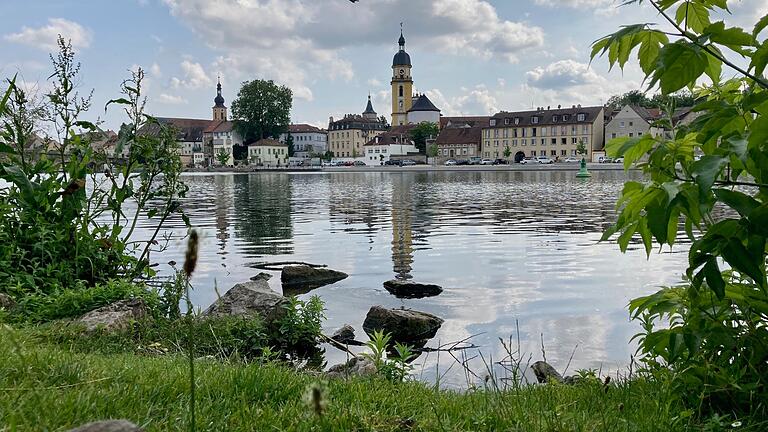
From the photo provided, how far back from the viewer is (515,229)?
2278 cm

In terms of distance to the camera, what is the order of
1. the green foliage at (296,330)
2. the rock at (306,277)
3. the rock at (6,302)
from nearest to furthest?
the rock at (6,302)
the green foliage at (296,330)
the rock at (306,277)

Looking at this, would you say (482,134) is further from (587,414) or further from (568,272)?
(587,414)

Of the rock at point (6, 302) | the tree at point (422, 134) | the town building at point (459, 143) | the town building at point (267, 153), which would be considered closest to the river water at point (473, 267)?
the rock at point (6, 302)

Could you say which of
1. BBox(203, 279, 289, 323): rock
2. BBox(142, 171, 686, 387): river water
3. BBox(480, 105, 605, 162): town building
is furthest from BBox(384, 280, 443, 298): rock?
BBox(480, 105, 605, 162): town building

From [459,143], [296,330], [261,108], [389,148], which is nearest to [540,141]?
[459,143]

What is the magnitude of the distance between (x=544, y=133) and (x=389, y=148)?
3863 centimetres

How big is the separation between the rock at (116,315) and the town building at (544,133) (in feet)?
426

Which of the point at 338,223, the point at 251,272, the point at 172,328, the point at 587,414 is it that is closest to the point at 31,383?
the point at 587,414

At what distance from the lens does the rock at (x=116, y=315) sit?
21.7ft

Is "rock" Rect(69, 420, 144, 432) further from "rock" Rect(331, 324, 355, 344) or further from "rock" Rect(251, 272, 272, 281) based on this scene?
"rock" Rect(251, 272, 272, 281)

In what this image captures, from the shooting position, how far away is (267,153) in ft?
511

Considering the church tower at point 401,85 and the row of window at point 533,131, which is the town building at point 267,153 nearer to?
the church tower at point 401,85

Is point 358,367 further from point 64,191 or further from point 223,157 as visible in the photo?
point 223,157

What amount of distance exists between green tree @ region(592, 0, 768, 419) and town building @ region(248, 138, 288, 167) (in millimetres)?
151446
